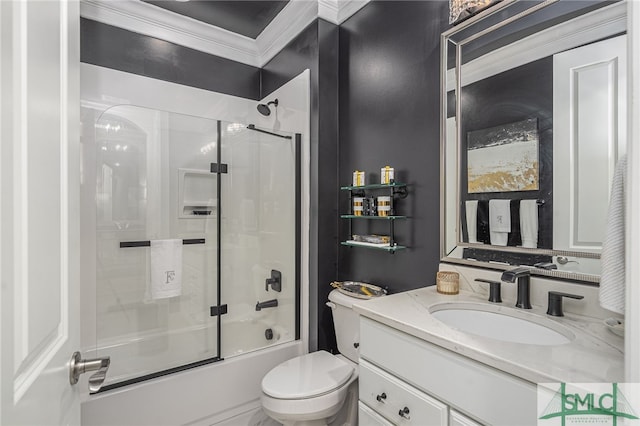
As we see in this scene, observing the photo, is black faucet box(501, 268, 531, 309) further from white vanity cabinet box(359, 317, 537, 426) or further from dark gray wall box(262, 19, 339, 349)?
dark gray wall box(262, 19, 339, 349)

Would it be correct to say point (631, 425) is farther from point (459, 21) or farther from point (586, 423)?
point (459, 21)

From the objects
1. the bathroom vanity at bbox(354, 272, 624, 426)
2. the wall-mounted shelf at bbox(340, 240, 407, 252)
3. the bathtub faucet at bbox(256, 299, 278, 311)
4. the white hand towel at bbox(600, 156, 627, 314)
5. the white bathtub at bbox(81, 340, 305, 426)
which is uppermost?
the white hand towel at bbox(600, 156, 627, 314)

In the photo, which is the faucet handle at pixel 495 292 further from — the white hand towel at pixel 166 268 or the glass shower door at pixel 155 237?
the white hand towel at pixel 166 268

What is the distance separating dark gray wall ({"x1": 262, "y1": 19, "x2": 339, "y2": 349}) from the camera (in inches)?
80.7

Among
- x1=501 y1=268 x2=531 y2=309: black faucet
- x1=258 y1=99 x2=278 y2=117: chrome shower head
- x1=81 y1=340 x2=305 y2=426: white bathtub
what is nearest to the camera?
x1=501 y1=268 x2=531 y2=309: black faucet

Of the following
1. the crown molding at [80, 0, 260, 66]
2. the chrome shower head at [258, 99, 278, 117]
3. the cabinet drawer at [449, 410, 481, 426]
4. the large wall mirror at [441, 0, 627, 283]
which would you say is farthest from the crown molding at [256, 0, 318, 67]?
the cabinet drawer at [449, 410, 481, 426]

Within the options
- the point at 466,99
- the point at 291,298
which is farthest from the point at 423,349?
the point at 291,298

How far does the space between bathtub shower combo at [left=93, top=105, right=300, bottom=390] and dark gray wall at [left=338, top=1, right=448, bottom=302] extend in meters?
0.44

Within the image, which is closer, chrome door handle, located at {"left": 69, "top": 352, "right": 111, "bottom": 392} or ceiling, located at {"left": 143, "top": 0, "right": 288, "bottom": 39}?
chrome door handle, located at {"left": 69, "top": 352, "right": 111, "bottom": 392}

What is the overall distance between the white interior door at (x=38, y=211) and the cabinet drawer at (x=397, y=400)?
33.1 inches

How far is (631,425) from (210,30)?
297 cm

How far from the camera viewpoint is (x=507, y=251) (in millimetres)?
1277

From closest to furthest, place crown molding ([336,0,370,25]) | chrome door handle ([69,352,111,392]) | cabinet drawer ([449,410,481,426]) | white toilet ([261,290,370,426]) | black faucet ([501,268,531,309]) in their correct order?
1. chrome door handle ([69,352,111,392])
2. cabinet drawer ([449,410,481,426])
3. black faucet ([501,268,531,309])
4. white toilet ([261,290,370,426])
5. crown molding ([336,0,370,25])

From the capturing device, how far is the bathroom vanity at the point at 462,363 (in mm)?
718
